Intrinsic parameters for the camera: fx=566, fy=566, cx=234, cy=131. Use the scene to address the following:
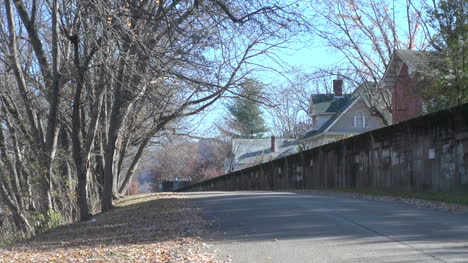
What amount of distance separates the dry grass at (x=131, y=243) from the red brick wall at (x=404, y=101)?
19.9 metres

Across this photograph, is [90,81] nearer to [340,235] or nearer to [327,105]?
[340,235]

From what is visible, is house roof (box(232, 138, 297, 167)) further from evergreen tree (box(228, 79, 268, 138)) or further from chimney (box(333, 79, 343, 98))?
chimney (box(333, 79, 343, 98))

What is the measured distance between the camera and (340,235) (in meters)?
9.34

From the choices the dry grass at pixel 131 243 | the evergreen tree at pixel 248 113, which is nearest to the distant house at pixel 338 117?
the evergreen tree at pixel 248 113

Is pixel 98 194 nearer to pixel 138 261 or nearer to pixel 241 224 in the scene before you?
pixel 241 224

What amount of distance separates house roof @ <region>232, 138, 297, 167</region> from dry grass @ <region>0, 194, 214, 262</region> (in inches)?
2030

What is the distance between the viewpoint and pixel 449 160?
55.7ft

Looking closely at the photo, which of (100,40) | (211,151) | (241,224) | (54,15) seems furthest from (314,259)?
(211,151)

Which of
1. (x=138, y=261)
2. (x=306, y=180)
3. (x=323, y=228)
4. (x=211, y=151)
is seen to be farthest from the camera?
(x=211, y=151)

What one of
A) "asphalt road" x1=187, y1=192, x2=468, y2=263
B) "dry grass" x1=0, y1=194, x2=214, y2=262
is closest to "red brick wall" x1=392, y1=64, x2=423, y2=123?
"asphalt road" x1=187, y1=192, x2=468, y2=263

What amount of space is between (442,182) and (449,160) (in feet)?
2.52

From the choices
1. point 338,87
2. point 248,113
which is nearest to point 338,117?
point 338,87

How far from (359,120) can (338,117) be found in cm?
210

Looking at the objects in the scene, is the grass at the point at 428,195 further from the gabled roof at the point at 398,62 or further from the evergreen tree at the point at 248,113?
the gabled roof at the point at 398,62
